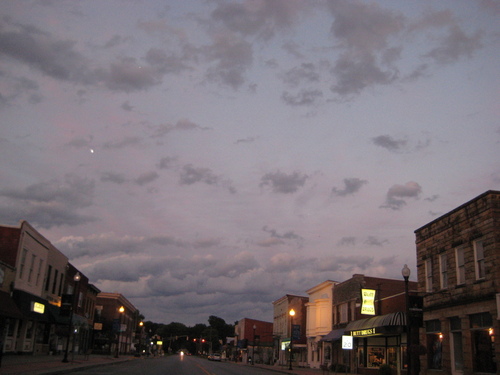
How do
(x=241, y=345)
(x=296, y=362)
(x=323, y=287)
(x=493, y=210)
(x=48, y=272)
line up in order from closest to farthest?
(x=493, y=210) → (x=48, y=272) → (x=323, y=287) → (x=296, y=362) → (x=241, y=345)

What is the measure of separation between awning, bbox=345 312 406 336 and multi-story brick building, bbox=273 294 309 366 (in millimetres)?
21848

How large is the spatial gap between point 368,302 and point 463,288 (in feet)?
46.6

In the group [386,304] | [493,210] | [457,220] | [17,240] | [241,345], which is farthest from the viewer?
[241,345]

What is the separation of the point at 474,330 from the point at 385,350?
15.7 m

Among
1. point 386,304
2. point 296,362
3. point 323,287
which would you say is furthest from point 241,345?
point 386,304

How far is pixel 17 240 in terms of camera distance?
116 feet

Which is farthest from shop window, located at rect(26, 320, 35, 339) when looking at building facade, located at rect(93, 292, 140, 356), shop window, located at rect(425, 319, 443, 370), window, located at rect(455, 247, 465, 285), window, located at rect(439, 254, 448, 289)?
window, located at rect(455, 247, 465, 285)

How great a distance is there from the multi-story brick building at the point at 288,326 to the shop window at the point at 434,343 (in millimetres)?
35222

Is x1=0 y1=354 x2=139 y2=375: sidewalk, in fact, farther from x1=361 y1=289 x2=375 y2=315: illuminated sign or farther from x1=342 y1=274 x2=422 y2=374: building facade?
x1=361 y1=289 x2=375 y2=315: illuminated sign

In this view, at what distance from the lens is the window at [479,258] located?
2461 cm

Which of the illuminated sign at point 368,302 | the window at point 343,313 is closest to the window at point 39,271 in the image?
the illuminated sign at point 368,302

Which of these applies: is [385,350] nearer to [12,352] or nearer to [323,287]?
[323,287]

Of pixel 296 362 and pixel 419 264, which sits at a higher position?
pixel 419 264

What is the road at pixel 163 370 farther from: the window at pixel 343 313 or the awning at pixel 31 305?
the window at pixel 343 313
